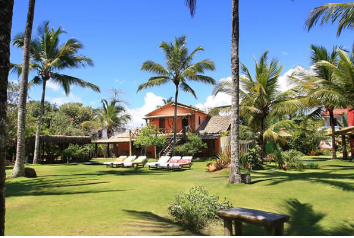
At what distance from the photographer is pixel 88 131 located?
42875 mm

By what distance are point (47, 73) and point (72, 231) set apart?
18304mm

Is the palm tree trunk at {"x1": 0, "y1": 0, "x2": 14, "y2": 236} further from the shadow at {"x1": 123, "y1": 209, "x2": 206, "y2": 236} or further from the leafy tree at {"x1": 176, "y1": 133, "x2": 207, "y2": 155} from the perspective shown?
the leafy tree at {"x1": 176, "y1": 133, "x2": 207, "y2": 155}

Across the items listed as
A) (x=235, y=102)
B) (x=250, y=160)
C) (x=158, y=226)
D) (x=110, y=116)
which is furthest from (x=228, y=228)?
(x=110, y=116)

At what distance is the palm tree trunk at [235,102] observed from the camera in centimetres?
966

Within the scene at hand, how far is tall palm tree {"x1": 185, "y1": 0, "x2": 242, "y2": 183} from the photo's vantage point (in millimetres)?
9656

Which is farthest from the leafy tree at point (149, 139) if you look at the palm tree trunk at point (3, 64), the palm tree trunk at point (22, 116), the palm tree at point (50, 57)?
the palm tree trunk at point (3, 64)

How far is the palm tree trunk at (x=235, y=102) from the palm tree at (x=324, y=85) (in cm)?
665

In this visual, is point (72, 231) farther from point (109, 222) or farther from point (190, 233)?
point (190, 233)

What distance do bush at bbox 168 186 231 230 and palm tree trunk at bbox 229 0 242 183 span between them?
419 cm

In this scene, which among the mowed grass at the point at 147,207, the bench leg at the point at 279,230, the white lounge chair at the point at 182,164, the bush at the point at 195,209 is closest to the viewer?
the bench leg at the point at 279,230

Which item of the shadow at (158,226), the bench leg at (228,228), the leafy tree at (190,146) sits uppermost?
the leafy tree at (190,146)

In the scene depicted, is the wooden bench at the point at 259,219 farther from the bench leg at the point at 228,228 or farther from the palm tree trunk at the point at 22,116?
the palm tree trunk at the point at 22,116

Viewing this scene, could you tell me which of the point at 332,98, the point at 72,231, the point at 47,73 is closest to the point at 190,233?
the point at 72,231

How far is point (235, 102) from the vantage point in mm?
9812
